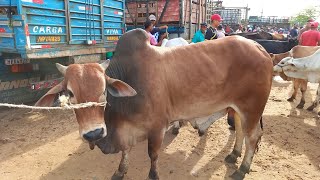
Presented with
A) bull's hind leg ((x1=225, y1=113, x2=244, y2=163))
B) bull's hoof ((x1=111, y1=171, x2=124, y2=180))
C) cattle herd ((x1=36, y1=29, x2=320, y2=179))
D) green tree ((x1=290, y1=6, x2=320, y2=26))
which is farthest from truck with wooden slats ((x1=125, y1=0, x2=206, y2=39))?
green tree ((x1=290, y1=6, x2=320, y2=26))

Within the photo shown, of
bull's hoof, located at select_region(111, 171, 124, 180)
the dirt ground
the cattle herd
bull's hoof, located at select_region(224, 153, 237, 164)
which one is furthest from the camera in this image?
bull's hoof, located at select_region(224, 153, 237, 164)

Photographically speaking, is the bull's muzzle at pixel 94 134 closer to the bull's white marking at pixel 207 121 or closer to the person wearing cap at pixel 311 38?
the bull's white marking at pixel 207 121

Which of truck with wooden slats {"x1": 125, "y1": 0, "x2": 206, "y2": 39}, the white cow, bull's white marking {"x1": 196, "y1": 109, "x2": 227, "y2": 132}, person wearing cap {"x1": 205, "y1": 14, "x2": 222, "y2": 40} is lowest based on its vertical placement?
bull's white marking {"x1": 196, "y1": 109, "x2": 227, "y2": 132}

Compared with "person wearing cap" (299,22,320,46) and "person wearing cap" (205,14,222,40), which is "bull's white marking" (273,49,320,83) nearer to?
"person wearing cap" (205,14,222,40)

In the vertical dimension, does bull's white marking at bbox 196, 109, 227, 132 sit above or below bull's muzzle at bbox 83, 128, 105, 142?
below

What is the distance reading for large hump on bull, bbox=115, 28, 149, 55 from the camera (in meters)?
3.03

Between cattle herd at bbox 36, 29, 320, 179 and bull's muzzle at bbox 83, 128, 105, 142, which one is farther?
cattle herd at bbox 36, 29, 320, 179

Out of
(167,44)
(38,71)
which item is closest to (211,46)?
(167,44)

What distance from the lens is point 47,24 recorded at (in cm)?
454

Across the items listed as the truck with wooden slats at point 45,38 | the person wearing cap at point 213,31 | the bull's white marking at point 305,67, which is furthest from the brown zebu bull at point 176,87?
the person wearing cap at point 213,31

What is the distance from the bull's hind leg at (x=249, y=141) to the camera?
11.2ft

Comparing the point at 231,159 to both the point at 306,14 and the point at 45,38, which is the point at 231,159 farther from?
the point at 306,14

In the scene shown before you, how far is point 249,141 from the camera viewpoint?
136 inches

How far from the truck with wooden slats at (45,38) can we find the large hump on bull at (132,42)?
6.09 ft
